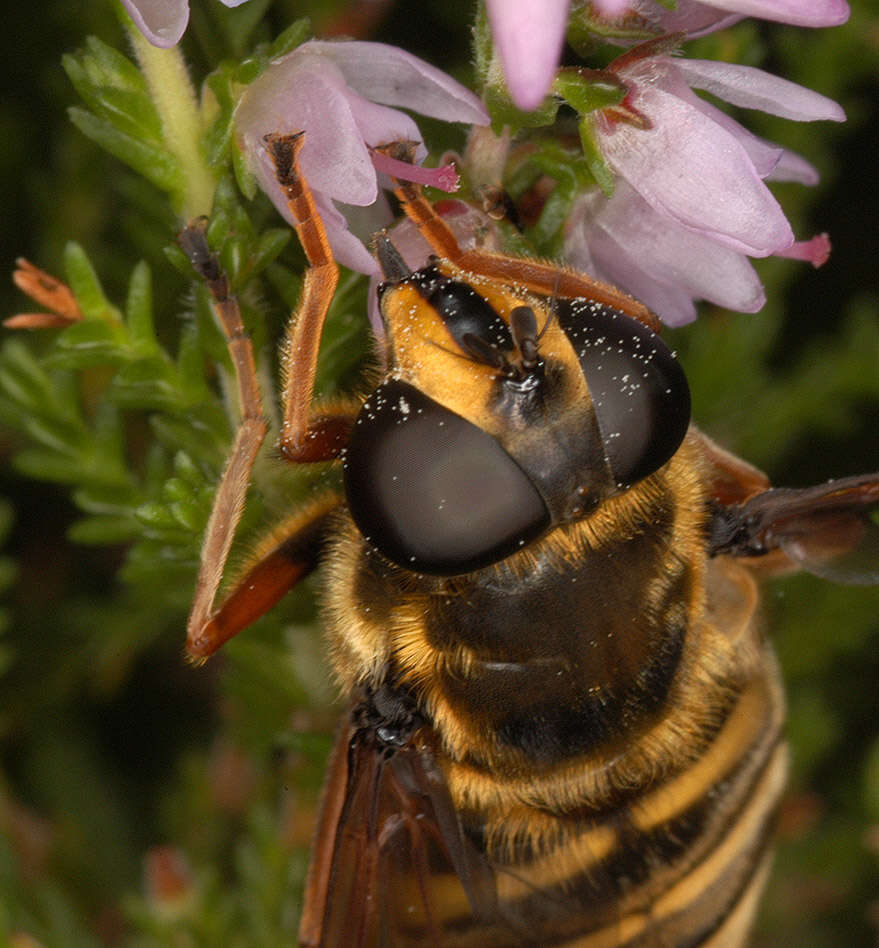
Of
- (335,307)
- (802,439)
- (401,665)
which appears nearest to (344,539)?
(401,665)

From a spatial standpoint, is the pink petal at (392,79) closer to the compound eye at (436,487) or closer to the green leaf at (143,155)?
the green leaf at (143,155)

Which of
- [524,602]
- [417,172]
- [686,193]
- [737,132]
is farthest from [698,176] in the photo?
[524,602]

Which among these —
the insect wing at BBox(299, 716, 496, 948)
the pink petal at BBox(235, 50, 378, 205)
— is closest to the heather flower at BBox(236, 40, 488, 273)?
the pink petal at BBox(235, 50, 378, 205)

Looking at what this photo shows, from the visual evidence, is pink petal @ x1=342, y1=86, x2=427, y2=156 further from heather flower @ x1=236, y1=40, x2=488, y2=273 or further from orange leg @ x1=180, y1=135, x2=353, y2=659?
orange leg @ x1=180, y1=135, x2=353, y2=659

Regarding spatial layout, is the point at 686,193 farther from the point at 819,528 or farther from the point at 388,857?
the point at 388,857

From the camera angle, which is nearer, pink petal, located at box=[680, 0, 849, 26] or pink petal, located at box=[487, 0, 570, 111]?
pink petal, located at box=[487, 0, 570, 111]

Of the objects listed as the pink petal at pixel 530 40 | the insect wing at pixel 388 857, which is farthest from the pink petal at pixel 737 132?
the insect wing at pixel 388 857

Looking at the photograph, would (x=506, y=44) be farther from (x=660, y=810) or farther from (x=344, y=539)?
(x=660, y=810)
